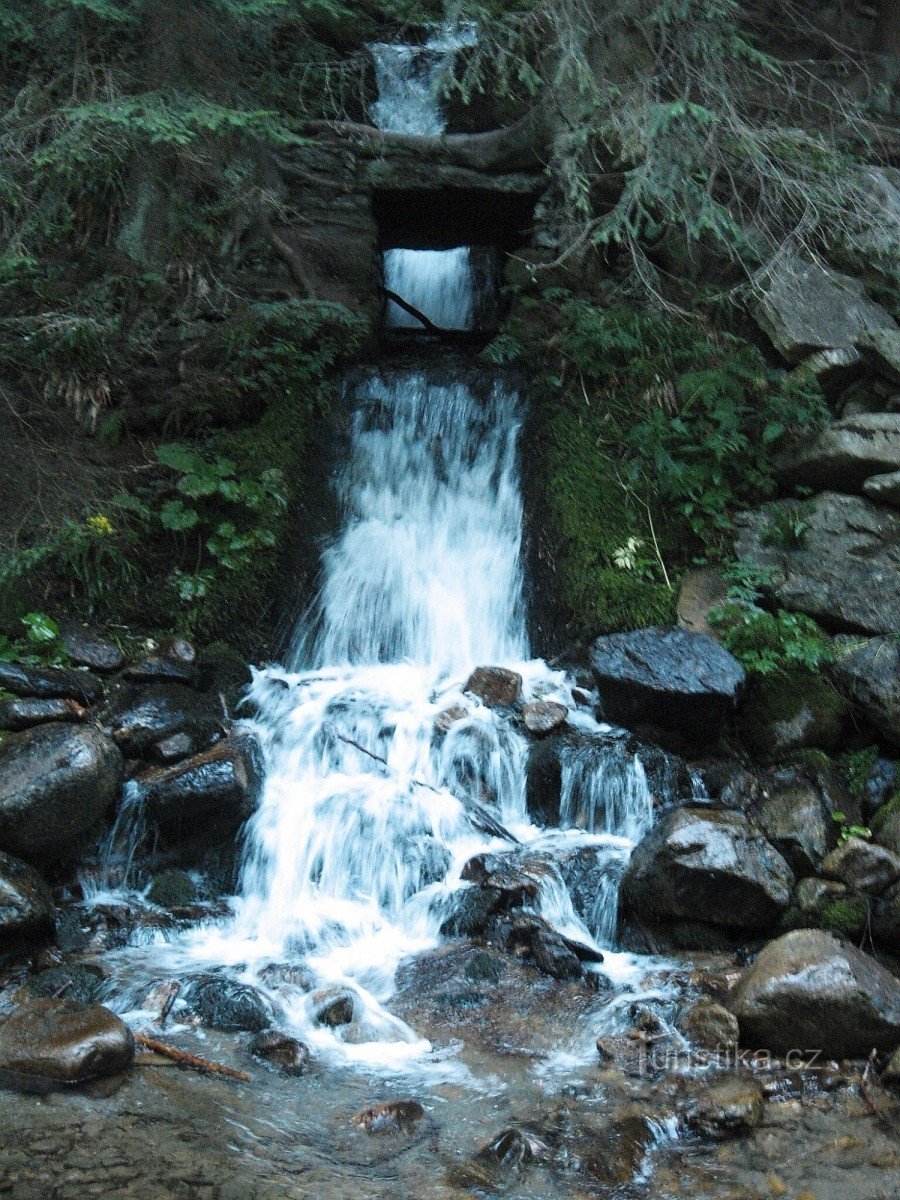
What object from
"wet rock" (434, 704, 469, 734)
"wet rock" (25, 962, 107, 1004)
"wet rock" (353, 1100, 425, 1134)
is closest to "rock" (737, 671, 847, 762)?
"wet rock" (434, 704, 469, 734)

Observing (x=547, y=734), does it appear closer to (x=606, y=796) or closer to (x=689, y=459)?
(x=606, y=796)

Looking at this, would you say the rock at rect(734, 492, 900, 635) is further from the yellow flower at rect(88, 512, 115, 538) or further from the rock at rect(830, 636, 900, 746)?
the yellow flower at rect(88, 512, 115, 538)

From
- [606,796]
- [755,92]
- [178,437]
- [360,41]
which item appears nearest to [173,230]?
[178,437]

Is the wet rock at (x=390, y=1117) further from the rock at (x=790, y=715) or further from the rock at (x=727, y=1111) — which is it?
the rock at (x=790, y=715)

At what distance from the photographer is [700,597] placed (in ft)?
24.6

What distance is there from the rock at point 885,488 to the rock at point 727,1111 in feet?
16.3

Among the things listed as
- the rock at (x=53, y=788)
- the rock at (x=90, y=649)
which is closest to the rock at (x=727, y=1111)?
the rock at (x=53, y=788)

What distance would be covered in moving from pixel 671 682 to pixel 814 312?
169 inches

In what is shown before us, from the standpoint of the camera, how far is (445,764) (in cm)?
641

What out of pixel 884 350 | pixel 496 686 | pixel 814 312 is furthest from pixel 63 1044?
pixel 814 312

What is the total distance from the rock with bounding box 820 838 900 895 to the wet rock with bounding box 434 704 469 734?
8.21ft

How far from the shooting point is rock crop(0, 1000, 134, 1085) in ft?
11.7

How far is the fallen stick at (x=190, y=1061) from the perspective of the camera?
3.88m

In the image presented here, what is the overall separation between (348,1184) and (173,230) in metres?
8.62
